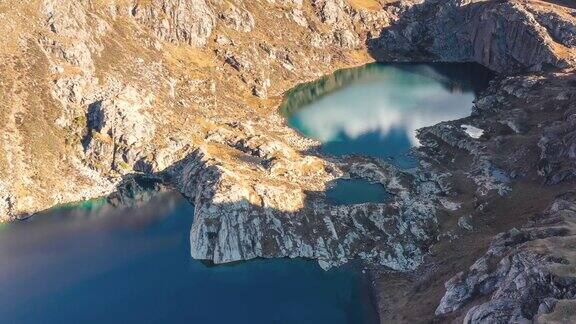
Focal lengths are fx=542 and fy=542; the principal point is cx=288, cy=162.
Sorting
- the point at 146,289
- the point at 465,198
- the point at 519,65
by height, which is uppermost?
the point at 519,65

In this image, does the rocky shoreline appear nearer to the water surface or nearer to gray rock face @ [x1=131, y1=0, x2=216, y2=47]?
gray rock face @ [x1=131, y1=0, x2=216, y2=47]

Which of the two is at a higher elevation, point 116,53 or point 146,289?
point 116,53

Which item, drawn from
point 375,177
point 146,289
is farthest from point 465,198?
point 146,289

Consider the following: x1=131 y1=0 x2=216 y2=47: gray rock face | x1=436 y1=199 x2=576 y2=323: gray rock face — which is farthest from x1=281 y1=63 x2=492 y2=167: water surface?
x1=436 y1=199 x2=576 y2=323: gray rock face

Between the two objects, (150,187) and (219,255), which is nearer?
(219,255)

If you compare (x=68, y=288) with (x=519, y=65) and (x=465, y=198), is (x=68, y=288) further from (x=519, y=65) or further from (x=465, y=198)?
(x=519, y=65)

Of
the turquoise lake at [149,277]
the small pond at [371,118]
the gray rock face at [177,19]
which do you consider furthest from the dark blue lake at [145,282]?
the gray rock face at [177,19]

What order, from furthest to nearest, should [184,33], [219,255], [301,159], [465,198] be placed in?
1. [184,33]
2. [301,159]
3. [465,198]
4. [219,255]
